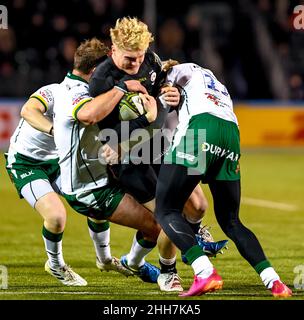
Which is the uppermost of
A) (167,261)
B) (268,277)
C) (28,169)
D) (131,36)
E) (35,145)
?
(131,36)

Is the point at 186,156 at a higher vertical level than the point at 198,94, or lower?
lower

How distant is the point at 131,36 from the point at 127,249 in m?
3.60

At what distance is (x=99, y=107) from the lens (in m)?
7.02

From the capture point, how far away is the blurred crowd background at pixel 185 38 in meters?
19.8

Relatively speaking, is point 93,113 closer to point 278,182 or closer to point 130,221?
point 130,221

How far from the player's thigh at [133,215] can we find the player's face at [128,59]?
103cm

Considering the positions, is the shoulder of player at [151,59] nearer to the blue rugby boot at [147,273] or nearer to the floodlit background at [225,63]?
the blue rugby boot at [147,273]

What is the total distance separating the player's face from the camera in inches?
276

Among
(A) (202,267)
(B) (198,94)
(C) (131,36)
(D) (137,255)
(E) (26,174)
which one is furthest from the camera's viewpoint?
(E) (26,174)

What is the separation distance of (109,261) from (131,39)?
2.31 meters

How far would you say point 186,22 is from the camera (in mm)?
21094

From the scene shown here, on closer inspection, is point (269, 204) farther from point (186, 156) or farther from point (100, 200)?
point (186, 156)

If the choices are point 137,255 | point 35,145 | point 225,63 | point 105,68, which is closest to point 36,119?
point 35,145
